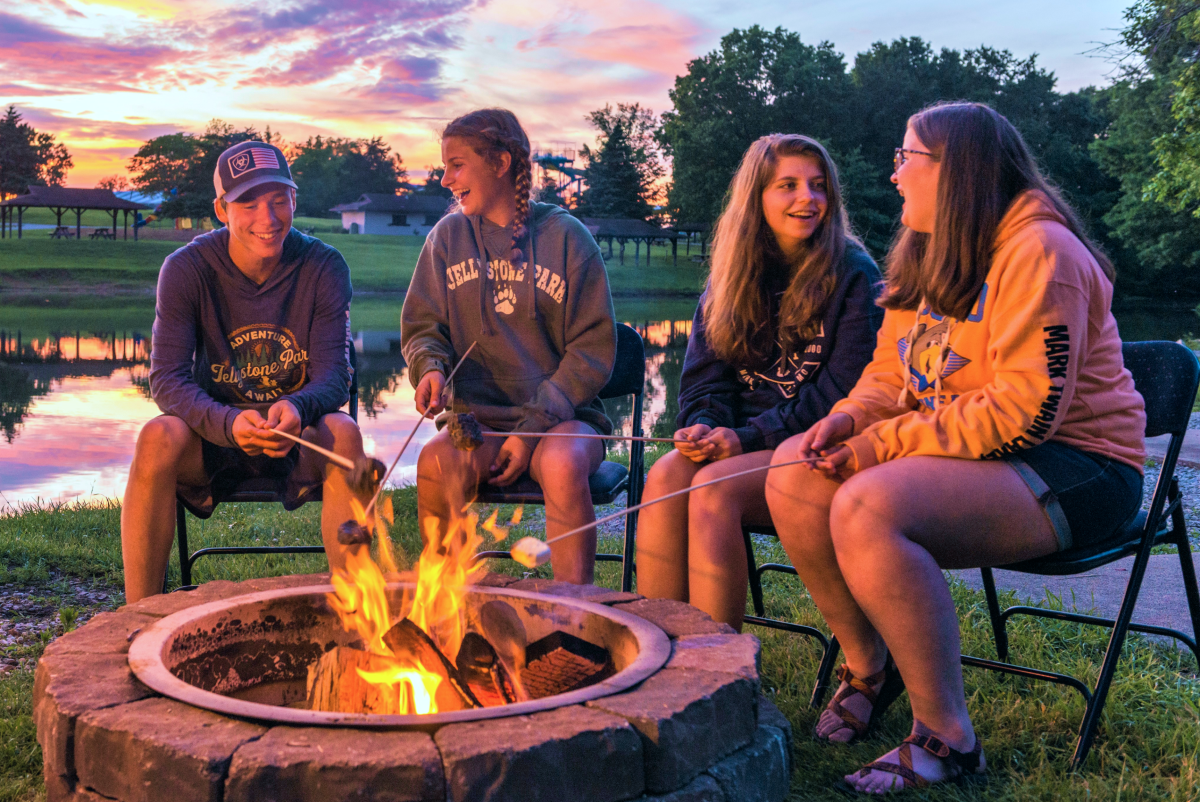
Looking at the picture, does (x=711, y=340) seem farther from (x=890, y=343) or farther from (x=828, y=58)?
(x=828, y=58)

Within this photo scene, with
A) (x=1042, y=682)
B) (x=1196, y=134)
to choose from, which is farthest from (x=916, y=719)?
(x=1196, y=134)

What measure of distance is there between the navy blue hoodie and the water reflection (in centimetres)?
432

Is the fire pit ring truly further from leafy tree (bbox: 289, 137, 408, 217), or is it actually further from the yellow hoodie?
leafy tree (bbox: 289, 137, 408, 217)

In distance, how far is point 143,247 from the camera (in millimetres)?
39562

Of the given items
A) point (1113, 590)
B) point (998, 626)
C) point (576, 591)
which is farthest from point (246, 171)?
point (1113, 590)

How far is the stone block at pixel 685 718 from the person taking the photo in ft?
5.07

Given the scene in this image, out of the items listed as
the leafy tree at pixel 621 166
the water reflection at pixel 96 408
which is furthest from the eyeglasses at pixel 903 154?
the leafy tree at pixel 621 166

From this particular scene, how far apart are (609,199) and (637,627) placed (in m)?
53.5

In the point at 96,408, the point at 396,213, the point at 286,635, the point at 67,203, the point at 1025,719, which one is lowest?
the point at 96,408

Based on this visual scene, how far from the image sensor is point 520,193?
3301mm

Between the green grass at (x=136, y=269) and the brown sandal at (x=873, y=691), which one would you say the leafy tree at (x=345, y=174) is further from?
the brown sandal at (x=873, y=691)

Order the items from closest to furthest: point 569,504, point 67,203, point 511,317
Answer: point 569,504
point 511,317
point 67,203

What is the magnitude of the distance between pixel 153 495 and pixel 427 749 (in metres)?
1.72

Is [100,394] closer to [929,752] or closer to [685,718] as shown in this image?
[929,752]
